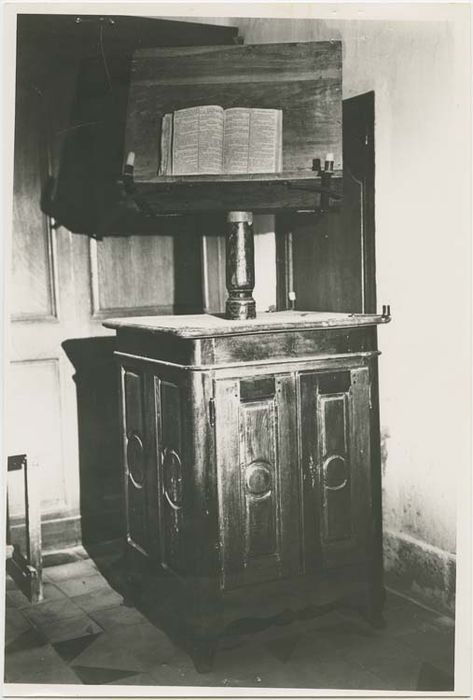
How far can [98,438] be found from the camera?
4160 mm

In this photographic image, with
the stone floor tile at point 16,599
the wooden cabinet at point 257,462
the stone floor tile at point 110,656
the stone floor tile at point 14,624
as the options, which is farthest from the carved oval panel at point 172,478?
the stone floor tile at point 16,599

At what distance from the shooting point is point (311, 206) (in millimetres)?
3268

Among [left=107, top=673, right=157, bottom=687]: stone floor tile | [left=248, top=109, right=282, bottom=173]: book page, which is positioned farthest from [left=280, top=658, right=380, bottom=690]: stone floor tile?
[left=248, top=109, right=282, bottom=173]: book page

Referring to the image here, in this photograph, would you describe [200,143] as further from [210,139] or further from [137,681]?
[137,681]

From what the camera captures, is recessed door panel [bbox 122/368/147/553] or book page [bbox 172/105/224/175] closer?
book page [bbox 172/105/224/175]

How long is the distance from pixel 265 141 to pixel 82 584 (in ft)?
7.47

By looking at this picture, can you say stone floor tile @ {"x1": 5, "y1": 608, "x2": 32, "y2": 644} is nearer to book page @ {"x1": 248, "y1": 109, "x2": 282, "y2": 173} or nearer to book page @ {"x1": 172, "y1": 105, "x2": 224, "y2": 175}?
book page @ {"x1": 172, "y1": 105, "x2": 224, "y2": 175}

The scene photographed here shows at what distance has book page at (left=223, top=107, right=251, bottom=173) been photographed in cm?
290

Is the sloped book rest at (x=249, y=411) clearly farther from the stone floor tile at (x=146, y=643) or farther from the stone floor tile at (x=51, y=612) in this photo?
the stone floor tile at (x=51, y=612)

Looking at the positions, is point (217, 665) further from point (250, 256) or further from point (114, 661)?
point (250, 256)

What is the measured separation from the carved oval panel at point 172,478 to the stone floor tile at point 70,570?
42.1 inches

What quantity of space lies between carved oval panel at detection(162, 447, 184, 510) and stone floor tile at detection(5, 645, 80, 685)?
0.73 metres

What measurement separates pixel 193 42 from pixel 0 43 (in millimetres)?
1698

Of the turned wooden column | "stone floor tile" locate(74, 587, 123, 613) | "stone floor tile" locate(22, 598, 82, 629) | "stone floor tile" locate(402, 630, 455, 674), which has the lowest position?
"stone floor tile" locate(74, 587, 123, 613)
